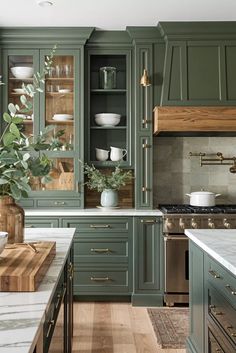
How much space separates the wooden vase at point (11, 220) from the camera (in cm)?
205

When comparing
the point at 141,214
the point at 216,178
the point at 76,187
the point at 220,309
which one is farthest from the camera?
the point at 216,178

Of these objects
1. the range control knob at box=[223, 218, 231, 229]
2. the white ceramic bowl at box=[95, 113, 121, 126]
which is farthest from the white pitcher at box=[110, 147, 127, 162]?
the range control knob at box=[223, 218, 231, 229]

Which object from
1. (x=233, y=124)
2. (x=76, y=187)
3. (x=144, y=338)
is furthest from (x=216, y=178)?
(x=144, y=338)

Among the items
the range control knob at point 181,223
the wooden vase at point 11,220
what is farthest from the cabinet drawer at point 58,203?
the wooden vase at point 11,220

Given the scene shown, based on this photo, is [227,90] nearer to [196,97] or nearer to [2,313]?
[196,97]

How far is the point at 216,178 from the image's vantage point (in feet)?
15.3

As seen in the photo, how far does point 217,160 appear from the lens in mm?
4594

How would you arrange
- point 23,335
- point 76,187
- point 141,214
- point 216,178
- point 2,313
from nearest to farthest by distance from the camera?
point 23,335
point 2,313
point 141,214
point 76,187
point 216,178

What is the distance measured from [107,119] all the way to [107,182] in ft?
2.10

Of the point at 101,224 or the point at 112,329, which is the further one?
the point at 101,224

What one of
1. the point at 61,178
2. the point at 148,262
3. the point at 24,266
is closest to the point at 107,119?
the point at 61,178

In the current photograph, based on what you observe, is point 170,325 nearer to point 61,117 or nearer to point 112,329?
point 112,329

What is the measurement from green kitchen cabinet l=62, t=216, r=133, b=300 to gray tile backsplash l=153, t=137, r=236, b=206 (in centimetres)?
71

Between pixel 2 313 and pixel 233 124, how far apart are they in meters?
3.34
